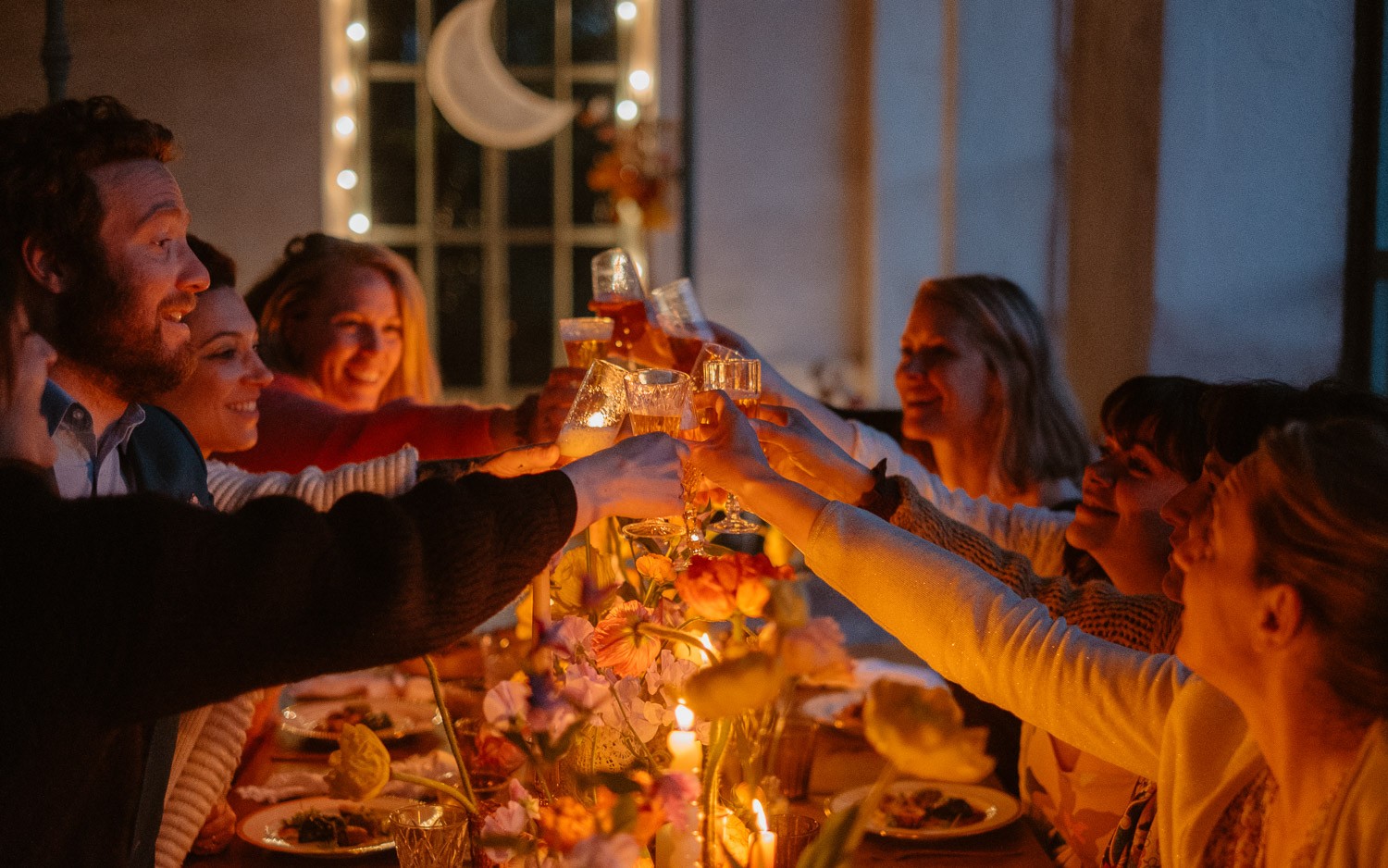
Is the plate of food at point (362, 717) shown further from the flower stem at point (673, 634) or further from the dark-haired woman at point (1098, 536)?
the flower stem at point (673, 634)

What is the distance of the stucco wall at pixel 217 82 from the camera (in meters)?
5.70

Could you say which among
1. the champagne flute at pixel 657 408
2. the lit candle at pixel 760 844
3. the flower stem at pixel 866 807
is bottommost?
the lit candle at pixel 760 844

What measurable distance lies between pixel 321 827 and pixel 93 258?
2.61 feet

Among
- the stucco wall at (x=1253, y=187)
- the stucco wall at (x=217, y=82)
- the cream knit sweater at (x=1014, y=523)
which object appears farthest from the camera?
the stucco wall at (x=217, y=82)

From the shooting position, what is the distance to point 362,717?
229cm

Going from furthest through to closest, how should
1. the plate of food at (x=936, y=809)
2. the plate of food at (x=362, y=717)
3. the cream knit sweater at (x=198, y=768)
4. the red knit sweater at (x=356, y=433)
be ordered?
1. the red knit sweater at (x=356, y=433)
2. the plate of food at (x=362, y=717)
3. the plate of food at (x=936, y=809)
4. the cream knit sweater at (x=198, y=768)

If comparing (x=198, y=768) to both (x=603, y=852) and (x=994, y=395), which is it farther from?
(x=994, y=395)

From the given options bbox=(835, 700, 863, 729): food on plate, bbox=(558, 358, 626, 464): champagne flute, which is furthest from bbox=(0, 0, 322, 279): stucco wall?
bbox=(558, 358, 626, 464): champagne flute

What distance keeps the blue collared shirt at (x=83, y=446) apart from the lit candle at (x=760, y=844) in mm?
871

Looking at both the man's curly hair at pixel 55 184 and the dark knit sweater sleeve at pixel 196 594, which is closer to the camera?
the dark knit sweater sleeve at pixel 196 594

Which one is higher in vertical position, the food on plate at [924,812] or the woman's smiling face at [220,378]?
the woman's smiling face at [220,378]

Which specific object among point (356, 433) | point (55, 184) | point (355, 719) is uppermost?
point (55, 184)

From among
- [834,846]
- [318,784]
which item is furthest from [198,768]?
[834,846]

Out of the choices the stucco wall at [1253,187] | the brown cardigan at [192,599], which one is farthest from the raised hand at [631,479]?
the stucco wall at [1253,187]
